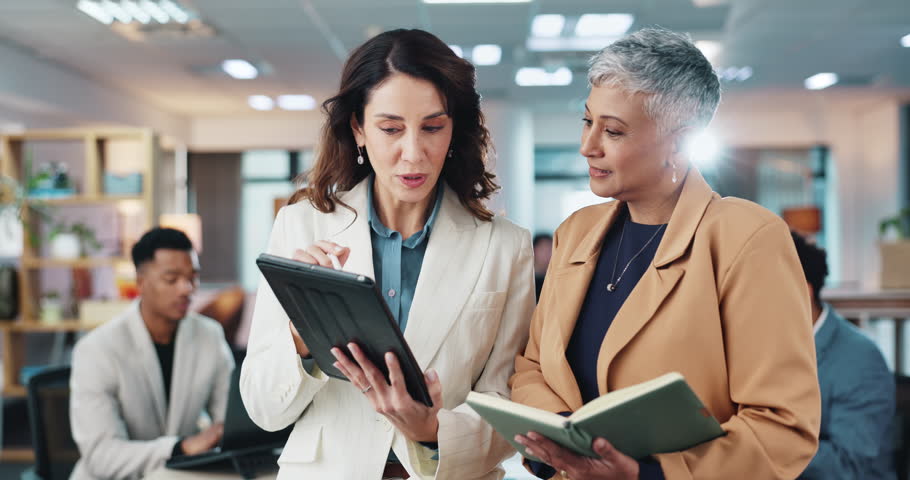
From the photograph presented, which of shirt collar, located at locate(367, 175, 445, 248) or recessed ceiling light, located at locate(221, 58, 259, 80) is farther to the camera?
recessed ceiling light, located at locate(221, 58, 259, 80)

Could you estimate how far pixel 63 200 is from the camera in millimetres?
5832

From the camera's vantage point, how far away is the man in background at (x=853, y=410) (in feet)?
7.22

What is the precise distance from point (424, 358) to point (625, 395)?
0.52 m

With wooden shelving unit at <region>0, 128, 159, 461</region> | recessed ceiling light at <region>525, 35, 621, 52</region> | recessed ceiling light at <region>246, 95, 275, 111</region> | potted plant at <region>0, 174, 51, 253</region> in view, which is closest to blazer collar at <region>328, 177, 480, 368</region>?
wooden shelving unit at <region>0, 128, 159, 461</region>

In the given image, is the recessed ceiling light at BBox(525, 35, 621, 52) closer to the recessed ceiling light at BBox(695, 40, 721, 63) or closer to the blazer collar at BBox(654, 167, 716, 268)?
the recessed ceiling light at BBox(695, 40, 721, 63)

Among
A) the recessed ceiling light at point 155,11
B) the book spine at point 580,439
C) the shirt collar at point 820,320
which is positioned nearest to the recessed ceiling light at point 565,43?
the recessed ceiling light at point 155,11

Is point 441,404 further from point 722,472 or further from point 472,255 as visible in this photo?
point 722,472

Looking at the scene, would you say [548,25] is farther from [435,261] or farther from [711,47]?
[435,261]

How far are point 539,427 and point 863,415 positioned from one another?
1.61m

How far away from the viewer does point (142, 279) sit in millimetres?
3096

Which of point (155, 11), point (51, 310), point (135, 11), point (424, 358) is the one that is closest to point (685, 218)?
point (424, 358)

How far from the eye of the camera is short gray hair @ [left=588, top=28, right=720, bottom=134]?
124 cm

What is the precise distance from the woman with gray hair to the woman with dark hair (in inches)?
4.3

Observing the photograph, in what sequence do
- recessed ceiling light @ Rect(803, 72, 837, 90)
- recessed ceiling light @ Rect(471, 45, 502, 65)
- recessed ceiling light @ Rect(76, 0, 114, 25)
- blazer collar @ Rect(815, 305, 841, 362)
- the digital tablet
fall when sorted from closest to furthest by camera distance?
the digital tablet
blazer collar @ Rect(815, 305, 841, 362)
recessed ceiling light @ Rect(76, 0, 114, 25)
recessed ceiling light @ Rect(471, 45, 502, 65)
recessed ceiling light @ Rect(803, 72, 837, 90)
